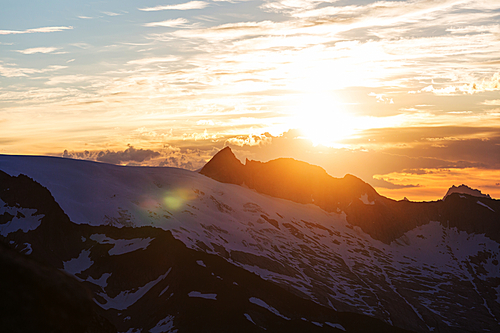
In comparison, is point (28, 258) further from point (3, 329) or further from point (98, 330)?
point (98, 330)

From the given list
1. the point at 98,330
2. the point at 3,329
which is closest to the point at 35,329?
the point at 3,329

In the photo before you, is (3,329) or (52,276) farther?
(52,276)

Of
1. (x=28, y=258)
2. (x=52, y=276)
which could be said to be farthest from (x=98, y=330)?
(x=28, y=258)

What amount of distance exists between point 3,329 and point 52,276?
165 cm

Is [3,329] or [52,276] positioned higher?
[52,276]

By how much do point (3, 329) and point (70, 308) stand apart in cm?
164

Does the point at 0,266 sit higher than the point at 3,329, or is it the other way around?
the point at 0,266

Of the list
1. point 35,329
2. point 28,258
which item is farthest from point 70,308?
point 28,258

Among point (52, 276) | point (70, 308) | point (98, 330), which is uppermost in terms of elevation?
point (52, 276)

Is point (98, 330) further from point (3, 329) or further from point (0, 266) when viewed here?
point (0, 266)

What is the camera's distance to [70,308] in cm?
1206

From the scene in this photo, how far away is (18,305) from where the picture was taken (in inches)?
446

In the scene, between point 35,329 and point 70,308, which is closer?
point 35,329

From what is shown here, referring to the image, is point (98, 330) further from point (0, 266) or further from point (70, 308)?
point (0, 266)
